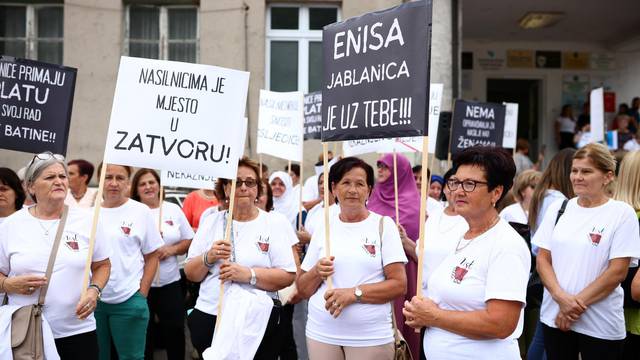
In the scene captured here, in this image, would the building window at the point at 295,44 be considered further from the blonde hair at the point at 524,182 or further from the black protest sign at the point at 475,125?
the blonde hair at the point at 524,182

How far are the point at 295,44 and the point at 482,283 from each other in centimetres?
1164

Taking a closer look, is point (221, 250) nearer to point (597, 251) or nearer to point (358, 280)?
point (358, 280)

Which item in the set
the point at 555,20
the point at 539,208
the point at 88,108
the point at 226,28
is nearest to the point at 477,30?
the point at 555,20

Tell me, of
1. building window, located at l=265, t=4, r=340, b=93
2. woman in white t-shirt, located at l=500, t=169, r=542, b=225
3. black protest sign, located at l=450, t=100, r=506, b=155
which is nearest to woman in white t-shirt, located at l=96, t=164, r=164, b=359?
woman in white t-shirt, located at l=500, t=169, r=542, b=225

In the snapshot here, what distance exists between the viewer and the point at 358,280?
14.4 feet

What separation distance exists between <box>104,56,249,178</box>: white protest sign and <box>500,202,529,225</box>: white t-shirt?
3.27m

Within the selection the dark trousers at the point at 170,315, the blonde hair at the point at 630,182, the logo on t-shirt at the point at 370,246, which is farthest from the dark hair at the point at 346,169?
the dark trousers at the point at 170,315

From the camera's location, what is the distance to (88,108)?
13.9 meters

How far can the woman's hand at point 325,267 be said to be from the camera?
14.1 ft

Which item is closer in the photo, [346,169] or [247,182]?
[346,169]

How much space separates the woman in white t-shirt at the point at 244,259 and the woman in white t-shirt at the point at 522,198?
291 cm

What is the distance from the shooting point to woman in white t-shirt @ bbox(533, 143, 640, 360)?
441 centimetres

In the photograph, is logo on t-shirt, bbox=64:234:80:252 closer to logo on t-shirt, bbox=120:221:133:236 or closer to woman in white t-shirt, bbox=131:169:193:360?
logo on t-shirt, bbox=120:221:133:236

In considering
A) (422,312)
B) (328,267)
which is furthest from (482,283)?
(328,267)
